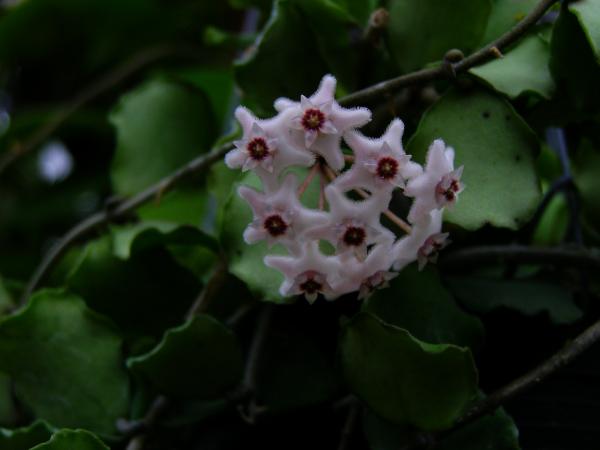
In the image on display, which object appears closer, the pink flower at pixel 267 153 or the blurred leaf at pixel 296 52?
the pink flower at pixel 267 153

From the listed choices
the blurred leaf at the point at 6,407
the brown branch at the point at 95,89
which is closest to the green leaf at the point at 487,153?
the blurred leaf at the point at 6,407

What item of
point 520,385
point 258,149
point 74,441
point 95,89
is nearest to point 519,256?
point 520,385

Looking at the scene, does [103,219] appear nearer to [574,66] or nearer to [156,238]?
[156,238]

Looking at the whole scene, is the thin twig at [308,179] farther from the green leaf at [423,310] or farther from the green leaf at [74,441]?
the green leaf at [74,441]

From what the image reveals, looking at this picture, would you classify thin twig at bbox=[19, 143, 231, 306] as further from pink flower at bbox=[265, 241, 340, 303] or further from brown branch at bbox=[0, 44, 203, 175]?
brown branch at bbox=[0, 44, 203, 175]

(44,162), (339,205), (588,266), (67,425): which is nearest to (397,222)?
(339,205)

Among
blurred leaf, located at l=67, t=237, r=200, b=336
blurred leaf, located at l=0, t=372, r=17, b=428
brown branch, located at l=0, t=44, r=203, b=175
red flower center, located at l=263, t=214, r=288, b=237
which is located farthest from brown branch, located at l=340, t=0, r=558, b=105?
brown branch, located at l=0, t=44, r=203, b=175

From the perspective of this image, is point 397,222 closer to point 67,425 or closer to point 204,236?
point 204,236
